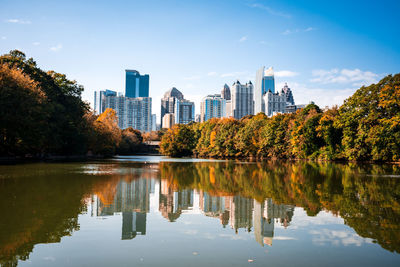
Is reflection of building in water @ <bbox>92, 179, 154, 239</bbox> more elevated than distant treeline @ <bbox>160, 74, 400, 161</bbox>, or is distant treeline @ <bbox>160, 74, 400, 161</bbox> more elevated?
distant treeline @ <bbox>160, 74, 400, 161</bbox>

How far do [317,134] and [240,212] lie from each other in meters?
48.6

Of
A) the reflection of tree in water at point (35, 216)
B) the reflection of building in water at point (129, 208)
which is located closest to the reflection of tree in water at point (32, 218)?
the reflection of tree in water at point (35, 216)

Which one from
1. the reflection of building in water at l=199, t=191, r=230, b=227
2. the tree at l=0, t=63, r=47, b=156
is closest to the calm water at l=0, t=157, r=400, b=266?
the reflection of building in water at l=199, t=191, r=230, b=227

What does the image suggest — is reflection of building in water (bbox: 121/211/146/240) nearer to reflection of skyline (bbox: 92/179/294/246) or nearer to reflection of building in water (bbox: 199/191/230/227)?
reflection of skyline (bbox: 92/179/294/246)

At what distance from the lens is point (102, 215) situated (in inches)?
312

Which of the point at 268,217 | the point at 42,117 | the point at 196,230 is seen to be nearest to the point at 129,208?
the point at 196,230

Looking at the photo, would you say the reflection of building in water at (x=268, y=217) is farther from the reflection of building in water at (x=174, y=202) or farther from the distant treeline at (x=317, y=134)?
the distant treeline at (x=317, y=134)

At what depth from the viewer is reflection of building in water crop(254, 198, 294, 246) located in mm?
6234

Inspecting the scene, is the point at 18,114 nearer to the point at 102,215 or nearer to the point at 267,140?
the point at 102,215

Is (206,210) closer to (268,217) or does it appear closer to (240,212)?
(240,212)

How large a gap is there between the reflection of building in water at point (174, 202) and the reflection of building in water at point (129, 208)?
484 mm

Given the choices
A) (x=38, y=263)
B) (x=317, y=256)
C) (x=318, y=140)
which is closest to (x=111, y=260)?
(x=38, y=263)

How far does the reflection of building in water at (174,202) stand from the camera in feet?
27.3

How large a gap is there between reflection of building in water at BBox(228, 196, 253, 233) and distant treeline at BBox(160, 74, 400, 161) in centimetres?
3101
